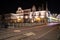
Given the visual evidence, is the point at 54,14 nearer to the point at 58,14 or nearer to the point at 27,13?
the point at 58,14

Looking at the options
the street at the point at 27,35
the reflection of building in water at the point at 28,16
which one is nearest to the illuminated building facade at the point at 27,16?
the reflection of building in water at the point at 28,16

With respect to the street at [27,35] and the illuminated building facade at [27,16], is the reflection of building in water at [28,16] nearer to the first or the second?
the illuminated building facade at [27,16]

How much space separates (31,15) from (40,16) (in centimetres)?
564

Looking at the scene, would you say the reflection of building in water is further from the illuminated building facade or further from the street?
the street

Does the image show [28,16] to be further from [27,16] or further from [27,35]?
[27,35]

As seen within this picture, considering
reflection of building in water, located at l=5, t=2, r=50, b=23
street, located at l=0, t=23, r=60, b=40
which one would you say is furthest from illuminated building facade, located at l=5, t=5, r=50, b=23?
street, located at l=0, t=23, r=60, b=40

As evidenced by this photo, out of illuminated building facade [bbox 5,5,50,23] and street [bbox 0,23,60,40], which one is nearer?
street [bbox 0,23,60,40]

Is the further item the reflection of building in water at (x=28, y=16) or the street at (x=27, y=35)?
the reflection of building in water at (x=28, y=16)

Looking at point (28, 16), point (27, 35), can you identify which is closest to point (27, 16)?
point (28, 16)

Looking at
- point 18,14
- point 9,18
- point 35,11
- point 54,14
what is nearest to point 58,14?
point 54,14

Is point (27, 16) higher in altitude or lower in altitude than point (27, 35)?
higher

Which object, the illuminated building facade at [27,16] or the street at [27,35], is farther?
the illuminated building facade at [27,16]

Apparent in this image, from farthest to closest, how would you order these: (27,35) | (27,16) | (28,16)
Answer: (27,16), (28,16), (27,35)

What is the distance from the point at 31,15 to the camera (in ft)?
273
